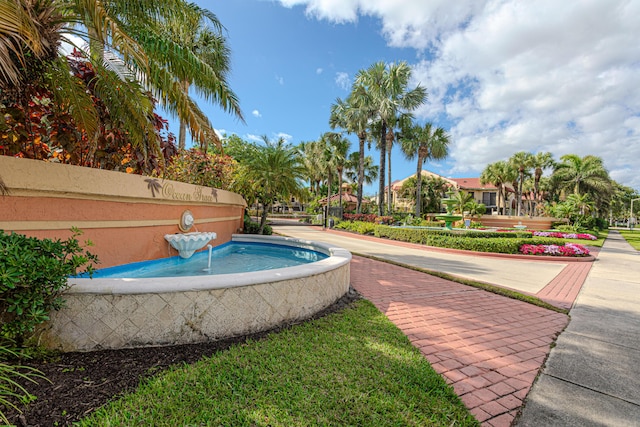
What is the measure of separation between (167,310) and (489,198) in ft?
201

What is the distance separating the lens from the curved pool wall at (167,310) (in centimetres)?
301

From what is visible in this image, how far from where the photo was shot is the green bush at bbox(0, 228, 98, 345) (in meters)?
2.41

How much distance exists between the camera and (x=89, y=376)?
270cm

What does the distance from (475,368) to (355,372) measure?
1.39 m

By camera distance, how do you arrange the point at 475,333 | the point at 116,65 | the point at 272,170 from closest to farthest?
the point at 475,333
the point at 116,65
the point at 272,170

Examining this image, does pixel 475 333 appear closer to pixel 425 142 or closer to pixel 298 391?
pixel 298 391

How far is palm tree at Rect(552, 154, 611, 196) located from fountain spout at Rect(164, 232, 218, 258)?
45.1 m

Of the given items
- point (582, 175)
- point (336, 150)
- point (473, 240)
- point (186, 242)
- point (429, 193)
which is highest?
point (336, 150)

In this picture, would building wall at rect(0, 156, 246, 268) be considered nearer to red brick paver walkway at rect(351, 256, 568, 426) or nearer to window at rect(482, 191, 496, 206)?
red brick paver walkway at rect(351, 256, 568, 426)

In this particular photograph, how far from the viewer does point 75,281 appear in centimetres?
306

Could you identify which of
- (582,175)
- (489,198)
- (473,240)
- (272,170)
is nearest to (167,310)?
(272,170)

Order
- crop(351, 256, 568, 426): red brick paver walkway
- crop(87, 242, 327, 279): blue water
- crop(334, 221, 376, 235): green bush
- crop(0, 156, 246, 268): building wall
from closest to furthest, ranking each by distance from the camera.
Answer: crop(351, 256, 568, 426): red brick paver walkway, crop(0, 156, 246, 268): building wall, crop(87, 242, 327, 279): blue water, crop(334, 221, 376, 235): green bush

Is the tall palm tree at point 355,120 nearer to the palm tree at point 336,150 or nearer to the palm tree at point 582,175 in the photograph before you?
the palm tree at point 336,150

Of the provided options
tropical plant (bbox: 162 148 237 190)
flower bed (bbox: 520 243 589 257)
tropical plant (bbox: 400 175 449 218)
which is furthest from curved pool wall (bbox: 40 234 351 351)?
tropical plant (bbox: 400 175 449 218)
